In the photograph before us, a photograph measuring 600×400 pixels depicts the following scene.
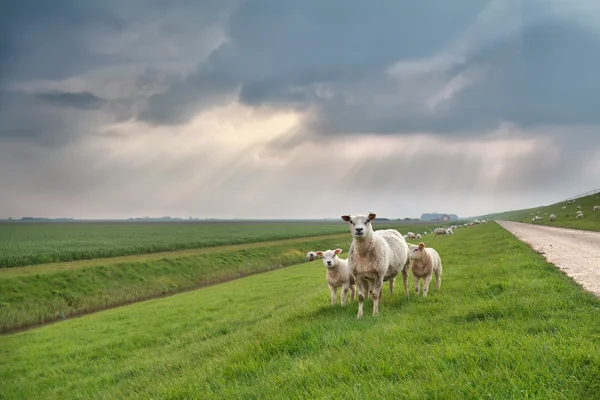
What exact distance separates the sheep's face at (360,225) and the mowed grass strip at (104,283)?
26.6 m

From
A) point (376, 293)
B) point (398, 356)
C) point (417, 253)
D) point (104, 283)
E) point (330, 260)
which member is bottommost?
point (104, 283)

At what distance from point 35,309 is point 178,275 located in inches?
560

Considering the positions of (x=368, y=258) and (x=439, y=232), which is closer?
(x=368, y=258)

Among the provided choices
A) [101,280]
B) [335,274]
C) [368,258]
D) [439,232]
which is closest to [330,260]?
[335,274]

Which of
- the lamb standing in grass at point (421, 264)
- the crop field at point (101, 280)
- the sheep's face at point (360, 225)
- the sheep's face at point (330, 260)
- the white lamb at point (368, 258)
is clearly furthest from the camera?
the crop field at point (101, 280)

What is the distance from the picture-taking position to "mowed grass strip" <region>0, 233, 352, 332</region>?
90.3 feet

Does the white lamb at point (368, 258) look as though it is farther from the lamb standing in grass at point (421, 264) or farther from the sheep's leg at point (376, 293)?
the lamb standing in grass at point (421, 264)

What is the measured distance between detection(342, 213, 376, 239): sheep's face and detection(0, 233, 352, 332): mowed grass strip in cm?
2664

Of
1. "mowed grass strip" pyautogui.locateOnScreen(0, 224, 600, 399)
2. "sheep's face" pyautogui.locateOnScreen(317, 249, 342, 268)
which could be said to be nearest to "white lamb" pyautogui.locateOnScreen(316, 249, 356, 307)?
"sheep's face" pyautogui.locateOnScreen(317, 249, 342, 268)

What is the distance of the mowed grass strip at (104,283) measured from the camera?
27.5 m

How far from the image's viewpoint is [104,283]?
3375 cm

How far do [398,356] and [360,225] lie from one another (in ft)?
13.6

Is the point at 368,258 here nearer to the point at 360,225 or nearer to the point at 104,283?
the point at 360,225

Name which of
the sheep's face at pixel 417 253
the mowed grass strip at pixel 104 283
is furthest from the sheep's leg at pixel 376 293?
the mowed grass strip at pixel 104 283
